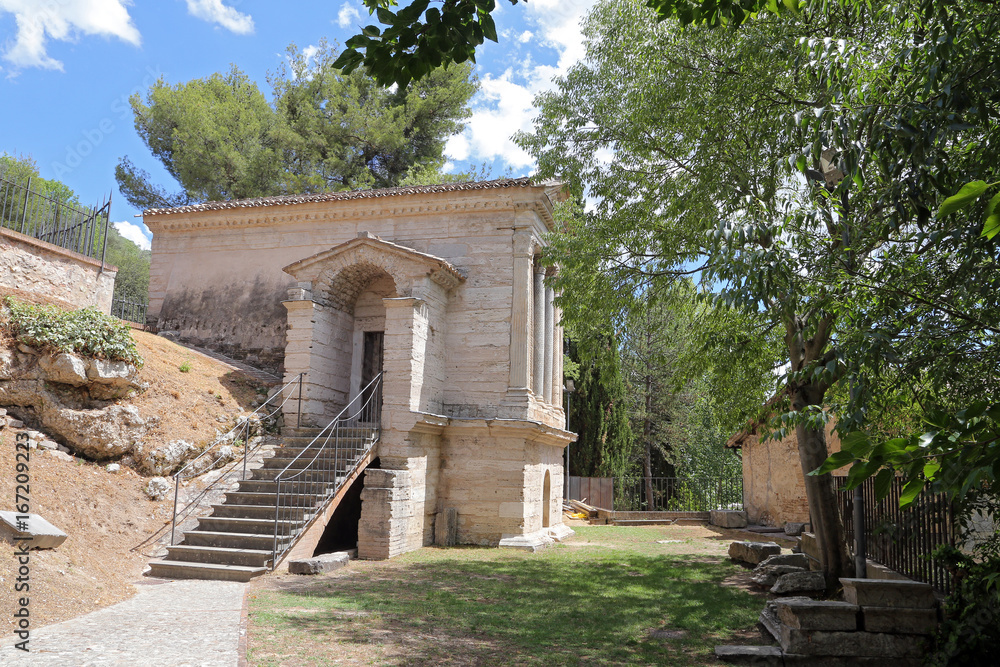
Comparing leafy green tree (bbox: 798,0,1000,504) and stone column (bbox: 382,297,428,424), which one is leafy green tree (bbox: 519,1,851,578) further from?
stone column (bbox: 382,297,428,424)

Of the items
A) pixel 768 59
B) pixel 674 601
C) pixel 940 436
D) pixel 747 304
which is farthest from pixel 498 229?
pixel 940 436

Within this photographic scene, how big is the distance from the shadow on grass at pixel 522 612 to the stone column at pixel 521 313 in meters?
4.22

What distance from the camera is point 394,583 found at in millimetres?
8930

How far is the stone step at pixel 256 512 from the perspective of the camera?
1032cm

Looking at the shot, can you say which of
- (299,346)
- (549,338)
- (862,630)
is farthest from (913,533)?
(549,338)

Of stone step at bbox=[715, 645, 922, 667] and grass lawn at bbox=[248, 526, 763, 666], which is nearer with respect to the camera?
stone step at bbox=[715, 645, 922, 667]

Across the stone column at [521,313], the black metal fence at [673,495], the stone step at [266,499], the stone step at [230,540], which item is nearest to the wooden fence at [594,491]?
the black metal fence at [673,495]

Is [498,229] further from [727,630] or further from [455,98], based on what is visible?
[455,98]

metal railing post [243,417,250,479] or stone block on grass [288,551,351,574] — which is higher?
metal railing post [243,417,250,479]

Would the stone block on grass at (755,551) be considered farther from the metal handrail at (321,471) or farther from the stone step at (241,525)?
the stone step at (241,525)

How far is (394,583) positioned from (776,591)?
480 cm

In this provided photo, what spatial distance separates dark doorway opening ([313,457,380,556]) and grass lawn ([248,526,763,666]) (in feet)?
6.77

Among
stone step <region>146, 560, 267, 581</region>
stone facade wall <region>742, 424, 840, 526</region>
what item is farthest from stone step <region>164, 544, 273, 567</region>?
stone facade wall <region>742, 424, 840, 526</region>

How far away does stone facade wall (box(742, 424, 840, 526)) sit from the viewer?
17.2 metres
